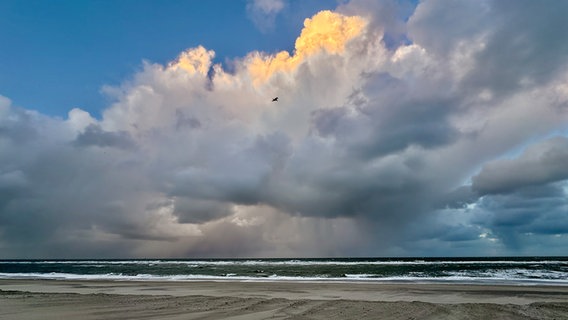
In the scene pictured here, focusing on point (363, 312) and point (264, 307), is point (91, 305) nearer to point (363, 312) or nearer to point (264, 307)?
point (264, 307)

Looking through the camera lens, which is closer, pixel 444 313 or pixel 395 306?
pixel 444 313

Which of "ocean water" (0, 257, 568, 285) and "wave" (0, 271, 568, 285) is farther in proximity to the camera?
"ocean water" (0, 257, 568, 285)

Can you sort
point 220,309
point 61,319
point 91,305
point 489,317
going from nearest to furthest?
point 61,319 < point 489,317 < point 220,309 < point 91,305

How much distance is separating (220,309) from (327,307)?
4.18 m

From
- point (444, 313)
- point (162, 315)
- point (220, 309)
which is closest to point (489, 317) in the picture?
point (444, 313)

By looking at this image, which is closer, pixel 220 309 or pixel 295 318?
pixel 295 318

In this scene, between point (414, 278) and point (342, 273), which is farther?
point (342, 273)

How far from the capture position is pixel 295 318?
11531mm

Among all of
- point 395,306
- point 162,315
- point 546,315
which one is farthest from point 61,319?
point 546,315

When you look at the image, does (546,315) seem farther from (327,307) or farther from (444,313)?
(327,307)

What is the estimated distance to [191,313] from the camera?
41.2ft

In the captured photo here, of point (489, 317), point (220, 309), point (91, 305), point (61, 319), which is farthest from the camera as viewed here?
point (91, 305)

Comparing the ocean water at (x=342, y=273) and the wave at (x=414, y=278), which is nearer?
the wave at (x=414, y=278)

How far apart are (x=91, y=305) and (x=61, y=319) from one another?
371 centimetres
